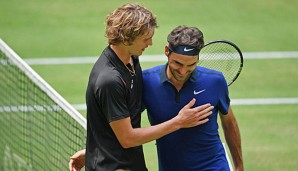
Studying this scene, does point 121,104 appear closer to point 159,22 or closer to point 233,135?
point 233,135

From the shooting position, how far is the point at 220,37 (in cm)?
1413

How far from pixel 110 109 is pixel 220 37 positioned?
8.72m

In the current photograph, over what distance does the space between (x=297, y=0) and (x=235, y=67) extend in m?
9.57

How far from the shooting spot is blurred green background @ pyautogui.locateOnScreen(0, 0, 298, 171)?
10820 mm

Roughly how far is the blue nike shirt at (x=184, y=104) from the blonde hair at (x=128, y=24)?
0.59 m

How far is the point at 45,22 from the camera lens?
600 inches

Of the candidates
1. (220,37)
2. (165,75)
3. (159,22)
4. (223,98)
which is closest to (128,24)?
(165,75)

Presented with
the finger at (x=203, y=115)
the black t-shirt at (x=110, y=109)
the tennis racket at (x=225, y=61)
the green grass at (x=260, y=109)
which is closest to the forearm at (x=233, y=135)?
the finger at (x=203, y=115)

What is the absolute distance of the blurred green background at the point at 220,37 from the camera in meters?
10.8

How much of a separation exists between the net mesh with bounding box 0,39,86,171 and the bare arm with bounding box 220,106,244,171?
2348 mm

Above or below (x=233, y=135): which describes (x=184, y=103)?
above

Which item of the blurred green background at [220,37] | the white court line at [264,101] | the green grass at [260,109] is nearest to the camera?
the green grass at [260,109]

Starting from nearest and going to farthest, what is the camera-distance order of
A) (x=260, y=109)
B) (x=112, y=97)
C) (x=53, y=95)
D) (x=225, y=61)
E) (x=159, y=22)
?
(x=112, y=97) → (x=225, y=61) → (x=53, y=95) → (x=260, y=109) → (x=159, y=22)

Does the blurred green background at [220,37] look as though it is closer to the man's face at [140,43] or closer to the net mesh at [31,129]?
the net mesh at [31,129]
